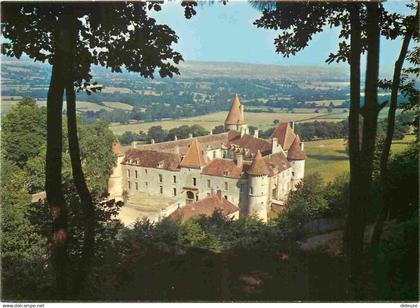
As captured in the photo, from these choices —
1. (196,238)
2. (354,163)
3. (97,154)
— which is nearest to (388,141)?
(354,163)

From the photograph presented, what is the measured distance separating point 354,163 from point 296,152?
57 centimetres

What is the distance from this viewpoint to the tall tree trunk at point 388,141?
4.00 metres

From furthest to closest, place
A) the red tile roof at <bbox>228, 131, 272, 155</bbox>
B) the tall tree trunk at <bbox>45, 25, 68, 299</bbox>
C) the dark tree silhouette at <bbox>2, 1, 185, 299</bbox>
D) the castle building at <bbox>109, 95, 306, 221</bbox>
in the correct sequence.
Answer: the castle building at <bbox>109, 95, 306, 221</bbox> → the red tile roof at <bbox>228, 131, 272, 155</bbox> → the tall tree trunk at <bbox>45, 25, 68, 299</bbox> → the dark tree silhouette at <bbox>2, 1, 185, 299</bbox>

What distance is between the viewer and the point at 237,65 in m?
4.14

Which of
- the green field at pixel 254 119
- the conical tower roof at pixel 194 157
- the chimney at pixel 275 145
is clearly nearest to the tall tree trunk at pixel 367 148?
the green field at pixel 254 119

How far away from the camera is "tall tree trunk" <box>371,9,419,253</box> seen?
4.00m

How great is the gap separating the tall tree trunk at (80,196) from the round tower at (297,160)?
192 cm

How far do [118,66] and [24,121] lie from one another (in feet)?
3.22

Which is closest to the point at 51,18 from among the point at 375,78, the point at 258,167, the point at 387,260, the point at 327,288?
the point at 258,167

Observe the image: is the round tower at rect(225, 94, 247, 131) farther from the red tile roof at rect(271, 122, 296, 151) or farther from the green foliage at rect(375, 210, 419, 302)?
the green foliage at rect(375, 210, 419, 302)

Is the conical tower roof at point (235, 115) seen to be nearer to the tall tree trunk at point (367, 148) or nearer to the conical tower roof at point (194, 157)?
the conical tower roof at point (194, 157)

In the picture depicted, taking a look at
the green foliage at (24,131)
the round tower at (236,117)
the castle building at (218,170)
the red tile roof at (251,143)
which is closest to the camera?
the green foliage at (24,131)

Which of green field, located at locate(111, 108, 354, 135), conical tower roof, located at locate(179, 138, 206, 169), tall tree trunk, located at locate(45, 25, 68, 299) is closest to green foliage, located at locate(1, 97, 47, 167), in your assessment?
tall tree trunk, located at locate(45, 25, 68, 299)

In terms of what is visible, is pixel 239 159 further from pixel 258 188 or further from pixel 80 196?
pixel 80 196
